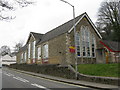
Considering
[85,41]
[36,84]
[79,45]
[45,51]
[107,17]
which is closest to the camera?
[36,84]

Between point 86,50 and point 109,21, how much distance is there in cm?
2373

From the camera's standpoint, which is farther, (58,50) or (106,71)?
(58,50)

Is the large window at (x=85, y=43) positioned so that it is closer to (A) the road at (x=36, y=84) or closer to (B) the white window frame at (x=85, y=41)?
(B) the white window frame at (x=85, y=41)

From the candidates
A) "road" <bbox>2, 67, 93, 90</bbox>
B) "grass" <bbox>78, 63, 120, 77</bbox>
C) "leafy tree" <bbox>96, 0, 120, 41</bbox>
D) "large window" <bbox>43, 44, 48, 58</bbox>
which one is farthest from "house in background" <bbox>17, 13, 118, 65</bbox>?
"leafy tree" <bbox>96, 0, 120, 41</bbox>

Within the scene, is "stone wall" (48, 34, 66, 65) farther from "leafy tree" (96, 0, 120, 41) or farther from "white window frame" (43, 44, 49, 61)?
"leafy tree" (96, 0, 120, 41)

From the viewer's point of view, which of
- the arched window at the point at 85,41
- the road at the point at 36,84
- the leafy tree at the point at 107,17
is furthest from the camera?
the leafy tree at the point at 107,17

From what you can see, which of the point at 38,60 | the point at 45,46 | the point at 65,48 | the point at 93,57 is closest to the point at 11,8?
the point at 65,48

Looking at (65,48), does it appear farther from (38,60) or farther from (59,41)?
(38,60)

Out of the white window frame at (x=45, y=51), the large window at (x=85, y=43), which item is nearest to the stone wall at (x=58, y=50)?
the white window frame at (x=45, y=51)

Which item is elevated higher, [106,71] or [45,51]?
[45,51]

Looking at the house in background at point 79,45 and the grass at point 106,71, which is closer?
the grass at point 106,71

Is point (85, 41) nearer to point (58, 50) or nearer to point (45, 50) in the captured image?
point (58, 50)

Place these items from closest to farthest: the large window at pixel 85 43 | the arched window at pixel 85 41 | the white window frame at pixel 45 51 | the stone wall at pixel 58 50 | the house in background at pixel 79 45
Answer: the house in background at pixel 79 45
the stone wall at pixel 58 50
the large window at pixel 85 43
the arched window at pixel 85 41
the white window frame at pixel 45 51

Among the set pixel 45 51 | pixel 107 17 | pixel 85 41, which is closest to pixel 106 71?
pixel 85 41
